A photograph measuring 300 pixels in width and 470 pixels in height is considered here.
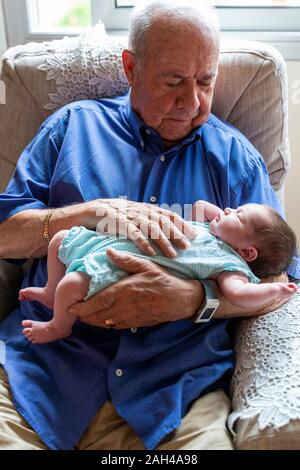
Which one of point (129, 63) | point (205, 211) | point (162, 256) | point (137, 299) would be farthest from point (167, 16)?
point (137, 299)

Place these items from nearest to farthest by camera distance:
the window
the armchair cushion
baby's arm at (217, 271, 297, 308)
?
baby's arm at (217, 271, 297, 308)
the armchair cushion
the window

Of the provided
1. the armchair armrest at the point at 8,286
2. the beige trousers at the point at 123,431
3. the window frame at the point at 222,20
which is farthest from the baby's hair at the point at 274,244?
the window frame at the point at 222,20

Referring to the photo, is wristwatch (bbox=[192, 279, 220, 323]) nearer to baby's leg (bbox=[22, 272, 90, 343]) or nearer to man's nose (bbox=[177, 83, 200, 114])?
baby's leg (bbox=[22, 272, 90, 343])

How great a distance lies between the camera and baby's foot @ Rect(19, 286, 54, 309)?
1356mm

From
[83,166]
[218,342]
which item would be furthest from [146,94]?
[218,342]

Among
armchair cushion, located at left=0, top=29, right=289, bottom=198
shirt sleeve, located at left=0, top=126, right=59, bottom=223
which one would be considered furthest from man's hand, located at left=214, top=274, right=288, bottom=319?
shirt sleeve, located at left=0, top=126, right=59, bottom=223

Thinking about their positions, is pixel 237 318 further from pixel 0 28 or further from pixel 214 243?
pixel 0 28

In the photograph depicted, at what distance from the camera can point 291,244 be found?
1309 mm

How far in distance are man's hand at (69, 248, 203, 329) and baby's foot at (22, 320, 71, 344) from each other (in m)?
0.08

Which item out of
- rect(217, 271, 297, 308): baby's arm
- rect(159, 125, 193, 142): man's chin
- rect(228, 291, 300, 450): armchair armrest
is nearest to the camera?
rect(228, 291, 300, 450): armchair armrest

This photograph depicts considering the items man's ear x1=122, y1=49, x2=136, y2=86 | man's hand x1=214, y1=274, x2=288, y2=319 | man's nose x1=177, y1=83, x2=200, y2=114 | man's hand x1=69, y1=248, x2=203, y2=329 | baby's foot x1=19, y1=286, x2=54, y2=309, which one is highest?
man's ear x1=122, y1=49, x2=136, y2=86

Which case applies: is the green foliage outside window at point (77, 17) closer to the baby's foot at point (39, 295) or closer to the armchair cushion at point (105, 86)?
the armchair cushion at point (105, 86)

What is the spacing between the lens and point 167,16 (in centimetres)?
140

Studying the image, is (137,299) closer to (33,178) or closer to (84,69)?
(33,178)
